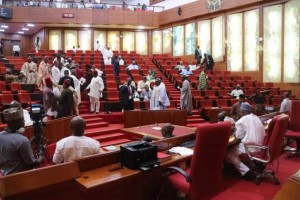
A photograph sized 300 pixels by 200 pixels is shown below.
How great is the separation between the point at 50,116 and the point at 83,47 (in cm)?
1332

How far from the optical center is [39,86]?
920 cm

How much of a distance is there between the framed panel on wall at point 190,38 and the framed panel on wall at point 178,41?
0.37m

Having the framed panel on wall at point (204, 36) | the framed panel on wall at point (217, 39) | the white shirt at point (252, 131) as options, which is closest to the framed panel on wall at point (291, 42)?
the framed panel on wall at point (217, 39)

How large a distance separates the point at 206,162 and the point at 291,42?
11921mm

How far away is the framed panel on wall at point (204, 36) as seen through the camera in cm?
1697

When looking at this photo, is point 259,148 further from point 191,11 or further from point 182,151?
point 191,11

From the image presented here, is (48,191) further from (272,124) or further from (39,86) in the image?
(39,86)

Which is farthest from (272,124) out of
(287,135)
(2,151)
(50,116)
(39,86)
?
(39,86)

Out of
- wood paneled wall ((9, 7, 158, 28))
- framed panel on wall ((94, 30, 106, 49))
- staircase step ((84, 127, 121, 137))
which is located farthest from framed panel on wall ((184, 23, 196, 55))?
staircase step ((84, 127, 121, 137))

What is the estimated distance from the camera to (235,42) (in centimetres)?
1550

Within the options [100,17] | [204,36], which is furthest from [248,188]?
[100,17]

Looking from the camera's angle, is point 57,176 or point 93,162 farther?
point 93,162

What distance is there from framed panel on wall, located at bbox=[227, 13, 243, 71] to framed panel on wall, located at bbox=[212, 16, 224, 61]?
0.48 metres

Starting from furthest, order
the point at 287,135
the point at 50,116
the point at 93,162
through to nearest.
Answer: the point at 50,116, the point at 287,135, the point at 93,162
